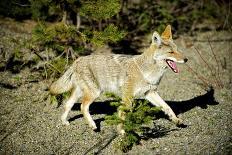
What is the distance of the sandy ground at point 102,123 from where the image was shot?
7352 mm

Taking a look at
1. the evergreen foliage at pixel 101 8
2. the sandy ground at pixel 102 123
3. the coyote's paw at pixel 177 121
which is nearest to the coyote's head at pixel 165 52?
the coyote's paw at pixel 177 121

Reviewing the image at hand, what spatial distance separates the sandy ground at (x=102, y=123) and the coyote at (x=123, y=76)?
392 mm

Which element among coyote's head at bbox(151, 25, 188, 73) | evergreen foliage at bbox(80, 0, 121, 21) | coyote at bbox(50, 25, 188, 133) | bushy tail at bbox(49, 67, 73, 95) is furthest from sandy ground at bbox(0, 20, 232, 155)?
evergreen foliage at bbox(80, 0, 121, 21)

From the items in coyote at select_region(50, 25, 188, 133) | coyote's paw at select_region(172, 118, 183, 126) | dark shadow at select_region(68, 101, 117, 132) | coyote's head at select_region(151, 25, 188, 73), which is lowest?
dark shadow at select_region(68, 101, 117, 132)

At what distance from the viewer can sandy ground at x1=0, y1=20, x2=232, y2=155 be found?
7.35 metres

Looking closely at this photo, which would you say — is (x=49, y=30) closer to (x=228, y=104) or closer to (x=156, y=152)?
(x=156, y=152)

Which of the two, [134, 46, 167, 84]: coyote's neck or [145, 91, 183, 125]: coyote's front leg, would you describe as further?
[145, 91, 183, 125]: coyote's front leg

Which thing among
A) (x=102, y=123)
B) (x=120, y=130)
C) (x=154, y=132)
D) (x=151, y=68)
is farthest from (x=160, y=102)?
(x=102, y=123)

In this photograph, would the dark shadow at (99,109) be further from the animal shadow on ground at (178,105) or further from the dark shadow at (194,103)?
the dark shadow at (194,103)

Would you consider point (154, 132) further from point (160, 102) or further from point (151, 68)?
point (151, 68)

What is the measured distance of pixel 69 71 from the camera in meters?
8.45

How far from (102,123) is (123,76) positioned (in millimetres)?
1310

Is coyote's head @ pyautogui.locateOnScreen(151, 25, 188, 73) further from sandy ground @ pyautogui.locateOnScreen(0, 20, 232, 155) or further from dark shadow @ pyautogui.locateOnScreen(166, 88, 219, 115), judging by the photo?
dark shadow @ pyautogui.locateOnScreen(166, 88, 219, 115)

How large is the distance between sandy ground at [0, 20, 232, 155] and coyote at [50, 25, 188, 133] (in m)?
Answer: 0.39
